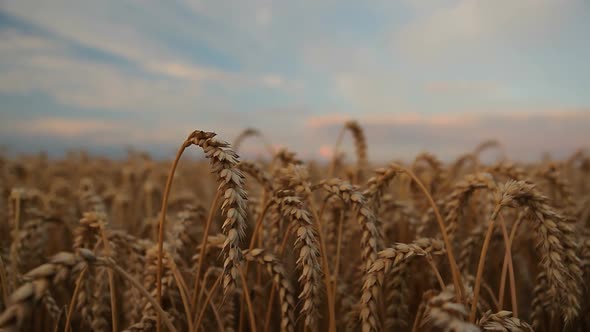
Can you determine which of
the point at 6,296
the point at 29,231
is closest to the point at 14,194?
the point at 29,231

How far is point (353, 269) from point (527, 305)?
59.1 inches

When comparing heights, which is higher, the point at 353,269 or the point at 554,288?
the point at 554,288

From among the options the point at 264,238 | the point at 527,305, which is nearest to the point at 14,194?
the point at 264,238

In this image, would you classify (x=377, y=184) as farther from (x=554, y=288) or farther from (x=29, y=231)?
(x=29, y=231)

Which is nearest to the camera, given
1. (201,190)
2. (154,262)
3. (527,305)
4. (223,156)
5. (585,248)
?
(223,156)

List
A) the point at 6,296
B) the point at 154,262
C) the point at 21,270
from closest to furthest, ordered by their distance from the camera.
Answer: the point at 6,296 → the point at 154,262 → the point at 21,270

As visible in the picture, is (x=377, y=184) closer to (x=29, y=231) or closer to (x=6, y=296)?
(x=6, y=296)

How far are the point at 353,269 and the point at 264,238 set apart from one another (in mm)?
758

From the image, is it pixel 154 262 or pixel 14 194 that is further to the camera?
pixel 14 194

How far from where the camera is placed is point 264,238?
7.19 feet

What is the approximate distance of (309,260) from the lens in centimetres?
128

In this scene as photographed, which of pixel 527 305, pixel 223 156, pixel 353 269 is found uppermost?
pixel 223 156

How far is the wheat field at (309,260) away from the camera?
123 centimetres

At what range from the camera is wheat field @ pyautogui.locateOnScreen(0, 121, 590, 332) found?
1227mm
